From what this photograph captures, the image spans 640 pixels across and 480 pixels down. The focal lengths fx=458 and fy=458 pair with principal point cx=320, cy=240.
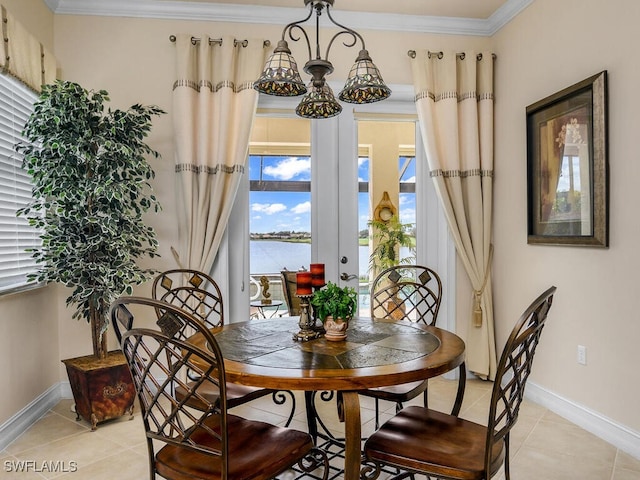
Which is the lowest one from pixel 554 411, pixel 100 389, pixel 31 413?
pixel 554 411

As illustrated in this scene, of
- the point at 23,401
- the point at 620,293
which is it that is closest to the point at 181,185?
the point at 23,401

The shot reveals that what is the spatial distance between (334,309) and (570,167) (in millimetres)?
1990

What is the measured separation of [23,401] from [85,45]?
100 inches

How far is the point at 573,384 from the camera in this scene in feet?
9.71

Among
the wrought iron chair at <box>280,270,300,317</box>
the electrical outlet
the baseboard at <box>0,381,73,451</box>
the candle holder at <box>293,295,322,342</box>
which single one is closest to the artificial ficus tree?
the baseboard at <box>0,381,73,451</box>

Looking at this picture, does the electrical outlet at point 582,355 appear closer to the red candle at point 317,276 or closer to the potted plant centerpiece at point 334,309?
the potted plant centerpiece at point 334,309

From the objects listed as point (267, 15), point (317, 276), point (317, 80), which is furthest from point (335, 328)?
point (267, 15)

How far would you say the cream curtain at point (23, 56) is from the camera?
2.55 meters

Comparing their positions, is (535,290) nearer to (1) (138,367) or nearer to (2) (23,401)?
(1) (138,367)

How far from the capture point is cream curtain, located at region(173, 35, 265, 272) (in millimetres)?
3375

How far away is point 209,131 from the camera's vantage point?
11.3 feet

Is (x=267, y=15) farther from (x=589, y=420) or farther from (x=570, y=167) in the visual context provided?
(x=589, y=420)

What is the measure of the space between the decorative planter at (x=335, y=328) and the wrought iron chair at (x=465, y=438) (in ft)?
1.33

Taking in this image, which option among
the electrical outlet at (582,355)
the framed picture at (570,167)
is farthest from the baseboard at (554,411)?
the framed picture at (570,167)
